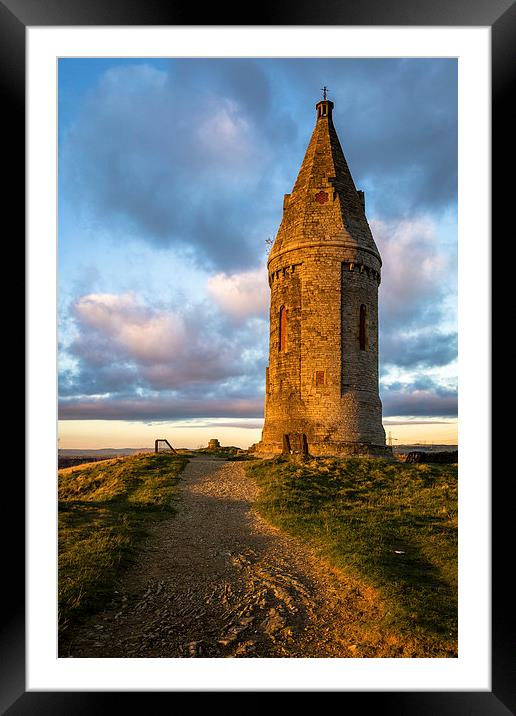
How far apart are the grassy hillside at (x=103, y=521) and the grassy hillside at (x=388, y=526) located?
3.00 metres

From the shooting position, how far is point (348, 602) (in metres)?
6.50

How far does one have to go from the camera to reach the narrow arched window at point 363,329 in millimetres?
24622

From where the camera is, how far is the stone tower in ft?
76.3

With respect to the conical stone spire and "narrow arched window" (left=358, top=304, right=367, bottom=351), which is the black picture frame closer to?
the conical stone spire

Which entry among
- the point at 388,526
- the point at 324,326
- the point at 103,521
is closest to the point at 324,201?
the point at 324,326

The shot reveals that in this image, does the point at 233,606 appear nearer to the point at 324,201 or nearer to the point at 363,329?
the point at 363,329

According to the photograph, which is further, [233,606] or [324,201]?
[324,201]

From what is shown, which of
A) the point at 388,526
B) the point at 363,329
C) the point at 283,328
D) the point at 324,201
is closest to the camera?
the point at 388,526

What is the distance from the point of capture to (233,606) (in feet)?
20.9
